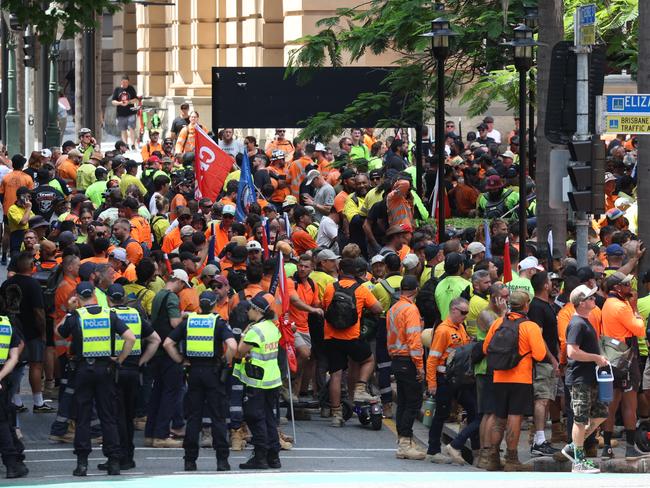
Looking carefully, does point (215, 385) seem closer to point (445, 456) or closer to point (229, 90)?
point (445, 456)

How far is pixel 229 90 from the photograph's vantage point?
29.7 m

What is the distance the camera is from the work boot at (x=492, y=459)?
51.4 feet

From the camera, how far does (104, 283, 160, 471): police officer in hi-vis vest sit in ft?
51.1

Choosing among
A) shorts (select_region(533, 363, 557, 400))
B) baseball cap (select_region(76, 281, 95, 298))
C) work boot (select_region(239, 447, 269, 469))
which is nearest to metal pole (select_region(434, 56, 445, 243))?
shorts (select_region(533, 363, 557, 400))

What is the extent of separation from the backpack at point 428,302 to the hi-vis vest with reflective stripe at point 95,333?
3.83m

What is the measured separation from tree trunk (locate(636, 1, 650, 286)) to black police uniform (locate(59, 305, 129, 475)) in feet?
20.0

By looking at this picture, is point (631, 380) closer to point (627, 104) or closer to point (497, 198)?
point (627, 104)

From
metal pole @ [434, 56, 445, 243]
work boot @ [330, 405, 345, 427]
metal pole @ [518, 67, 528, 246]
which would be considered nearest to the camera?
work boot @ [330, 405, 345, 427]

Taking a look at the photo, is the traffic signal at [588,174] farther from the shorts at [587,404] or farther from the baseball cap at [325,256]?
the baseball cap at [325,256]

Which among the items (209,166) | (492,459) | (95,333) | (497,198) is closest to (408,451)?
(492,459)

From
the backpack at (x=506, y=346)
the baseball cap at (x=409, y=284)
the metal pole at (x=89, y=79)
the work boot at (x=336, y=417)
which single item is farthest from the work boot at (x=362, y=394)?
the metal pole at (x=89, y=79)

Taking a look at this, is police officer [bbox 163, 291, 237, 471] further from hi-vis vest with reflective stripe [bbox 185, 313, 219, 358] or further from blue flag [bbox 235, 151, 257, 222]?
blue flag [bbox 235, 151, 257, 222]

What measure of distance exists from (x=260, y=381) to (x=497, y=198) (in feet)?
31.7

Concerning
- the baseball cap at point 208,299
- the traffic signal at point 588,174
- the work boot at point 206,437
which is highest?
the traffic signal at point 588,174
